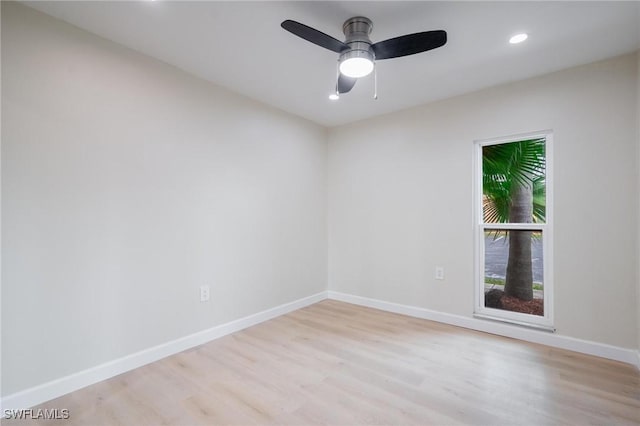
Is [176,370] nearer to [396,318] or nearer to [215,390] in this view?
[215,390]

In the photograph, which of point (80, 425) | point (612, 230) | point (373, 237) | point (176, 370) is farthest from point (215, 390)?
point (612, 230)

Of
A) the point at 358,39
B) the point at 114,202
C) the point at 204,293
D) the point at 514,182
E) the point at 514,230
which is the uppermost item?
the point at 358,39

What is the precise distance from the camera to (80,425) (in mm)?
1649

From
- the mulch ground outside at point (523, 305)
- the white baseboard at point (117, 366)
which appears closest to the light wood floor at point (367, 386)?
the white baseboard at point (117, 366)

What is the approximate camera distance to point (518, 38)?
7.02 ft

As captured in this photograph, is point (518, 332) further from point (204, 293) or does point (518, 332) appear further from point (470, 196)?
point (204, 293)

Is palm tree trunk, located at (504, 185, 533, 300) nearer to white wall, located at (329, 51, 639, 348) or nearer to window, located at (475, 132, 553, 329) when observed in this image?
window, located at (475, 132, 553, 329)

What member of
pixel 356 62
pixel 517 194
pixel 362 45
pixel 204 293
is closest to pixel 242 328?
pixel 204 293

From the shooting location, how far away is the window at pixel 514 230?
108 inches

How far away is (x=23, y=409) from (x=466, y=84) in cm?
415

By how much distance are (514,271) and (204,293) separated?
2.99 m

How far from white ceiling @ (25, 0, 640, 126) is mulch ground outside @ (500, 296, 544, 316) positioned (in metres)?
2.10

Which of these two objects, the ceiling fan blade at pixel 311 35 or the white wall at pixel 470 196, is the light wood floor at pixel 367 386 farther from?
the ceiling fan blade at pixel 311 35

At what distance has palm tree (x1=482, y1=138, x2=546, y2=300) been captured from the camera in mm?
2811
